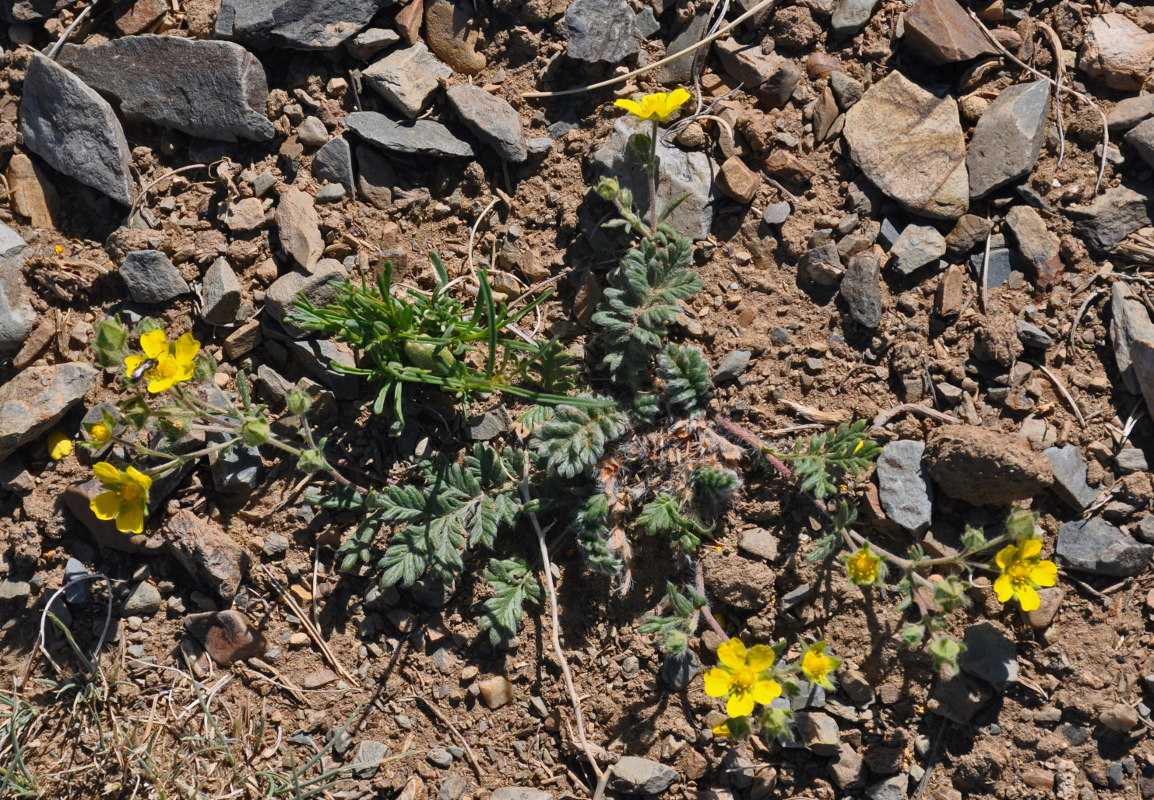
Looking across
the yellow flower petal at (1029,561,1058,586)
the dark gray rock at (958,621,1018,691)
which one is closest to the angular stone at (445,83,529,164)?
the yellow flower petal at (1029,561,1058,586)

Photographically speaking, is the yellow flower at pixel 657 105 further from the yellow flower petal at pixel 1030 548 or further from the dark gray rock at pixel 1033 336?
the yellow flower petal at pixel 1030 548

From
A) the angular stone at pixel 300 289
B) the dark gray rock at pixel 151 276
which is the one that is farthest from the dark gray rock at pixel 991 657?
the dark gray rock at pixel 151 276

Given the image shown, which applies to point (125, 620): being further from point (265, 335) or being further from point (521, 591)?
point (521, 591)

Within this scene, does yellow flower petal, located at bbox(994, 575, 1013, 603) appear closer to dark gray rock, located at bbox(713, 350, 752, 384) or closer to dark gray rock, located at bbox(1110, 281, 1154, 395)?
dark gray rock, located at bbox(1110, 281, 1154, 395)

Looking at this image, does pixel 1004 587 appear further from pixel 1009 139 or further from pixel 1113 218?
pixel 1009 139

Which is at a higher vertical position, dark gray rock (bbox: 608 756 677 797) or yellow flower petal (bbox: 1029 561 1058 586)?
yellow flower petal (bbox: 1029 561 1058 586)

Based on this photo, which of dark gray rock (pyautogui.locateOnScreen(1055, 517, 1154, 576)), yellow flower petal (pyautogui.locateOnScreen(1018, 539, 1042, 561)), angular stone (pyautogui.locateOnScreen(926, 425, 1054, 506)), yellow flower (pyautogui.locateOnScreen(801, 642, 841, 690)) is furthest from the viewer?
dark gray rock (pyautogui.locateOnScreen(1055, 517, 1154, 576))

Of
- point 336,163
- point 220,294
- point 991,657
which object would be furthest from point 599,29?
point 991,657
